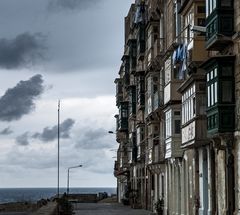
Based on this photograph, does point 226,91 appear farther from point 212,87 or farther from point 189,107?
point 189,107

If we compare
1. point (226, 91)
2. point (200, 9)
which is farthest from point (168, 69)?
point (226, 91)

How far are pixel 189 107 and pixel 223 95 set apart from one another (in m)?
8.14

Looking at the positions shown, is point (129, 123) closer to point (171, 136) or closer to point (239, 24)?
point (171, 136)

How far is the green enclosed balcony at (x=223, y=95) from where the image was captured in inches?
1276

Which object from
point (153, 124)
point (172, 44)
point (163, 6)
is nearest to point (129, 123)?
point (153, 124)

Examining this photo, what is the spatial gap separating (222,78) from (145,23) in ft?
123

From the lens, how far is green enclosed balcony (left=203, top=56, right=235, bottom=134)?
1276 inches

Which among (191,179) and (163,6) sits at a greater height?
(163,6)

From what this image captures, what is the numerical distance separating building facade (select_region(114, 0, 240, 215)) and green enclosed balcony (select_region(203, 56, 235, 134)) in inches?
1.6

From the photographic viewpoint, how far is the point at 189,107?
40781 mm

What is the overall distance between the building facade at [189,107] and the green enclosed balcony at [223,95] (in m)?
0.04

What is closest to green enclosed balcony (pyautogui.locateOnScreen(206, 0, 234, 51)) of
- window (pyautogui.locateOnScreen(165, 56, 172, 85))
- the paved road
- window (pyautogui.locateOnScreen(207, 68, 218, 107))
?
window (pyautogui.locateOnScreen(207, 68, 218, 107))

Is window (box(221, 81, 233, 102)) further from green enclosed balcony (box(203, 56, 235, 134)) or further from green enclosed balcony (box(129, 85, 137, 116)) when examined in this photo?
green enclosed balcony (box(129, 85, 137, 116))

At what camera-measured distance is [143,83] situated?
69.6 m
